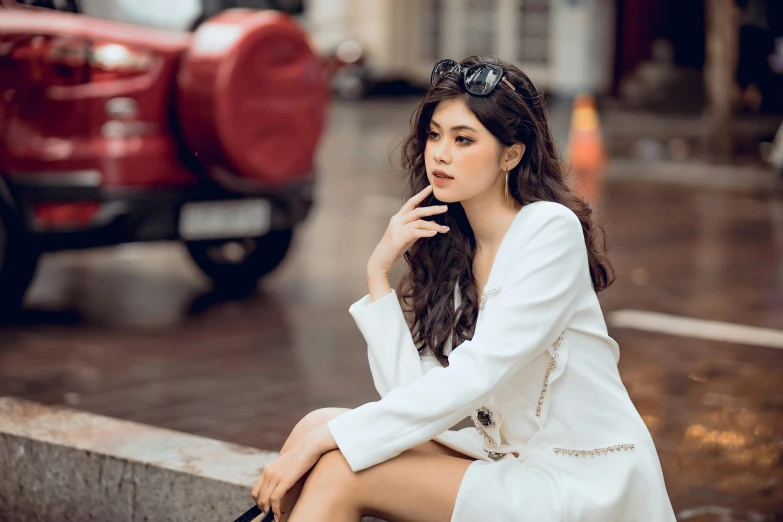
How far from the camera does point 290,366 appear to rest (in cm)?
552

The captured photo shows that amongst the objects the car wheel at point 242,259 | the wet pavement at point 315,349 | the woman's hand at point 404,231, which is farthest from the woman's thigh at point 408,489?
the car wheel at point 242,259

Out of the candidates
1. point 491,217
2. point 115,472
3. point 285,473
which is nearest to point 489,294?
A: point 491,217

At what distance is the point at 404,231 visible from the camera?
9.21ft

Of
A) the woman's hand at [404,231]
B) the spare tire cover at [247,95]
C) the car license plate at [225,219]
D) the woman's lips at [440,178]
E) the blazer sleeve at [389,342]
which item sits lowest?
the car license plate at [225,219]

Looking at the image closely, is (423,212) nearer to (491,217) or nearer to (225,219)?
(491,217)

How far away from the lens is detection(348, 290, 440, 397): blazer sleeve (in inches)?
108

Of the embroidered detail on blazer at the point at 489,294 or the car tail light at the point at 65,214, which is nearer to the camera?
the embroidered detail on blazer at the point at 489,294

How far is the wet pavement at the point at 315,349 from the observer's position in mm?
4531

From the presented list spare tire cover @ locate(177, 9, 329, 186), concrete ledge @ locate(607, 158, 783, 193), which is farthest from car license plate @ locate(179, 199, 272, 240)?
concrete ledge @ locate(607, 158, 783, 193)

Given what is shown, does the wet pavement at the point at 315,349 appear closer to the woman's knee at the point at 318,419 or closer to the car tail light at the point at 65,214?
the car tail light at the point at 65,214

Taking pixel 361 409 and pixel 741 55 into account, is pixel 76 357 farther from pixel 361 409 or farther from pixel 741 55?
pixel 741 55

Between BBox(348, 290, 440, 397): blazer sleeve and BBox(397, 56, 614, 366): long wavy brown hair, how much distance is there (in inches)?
4.2

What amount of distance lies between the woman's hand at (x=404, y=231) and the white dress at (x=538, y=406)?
190 millimetres

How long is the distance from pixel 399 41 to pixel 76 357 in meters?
21.5
